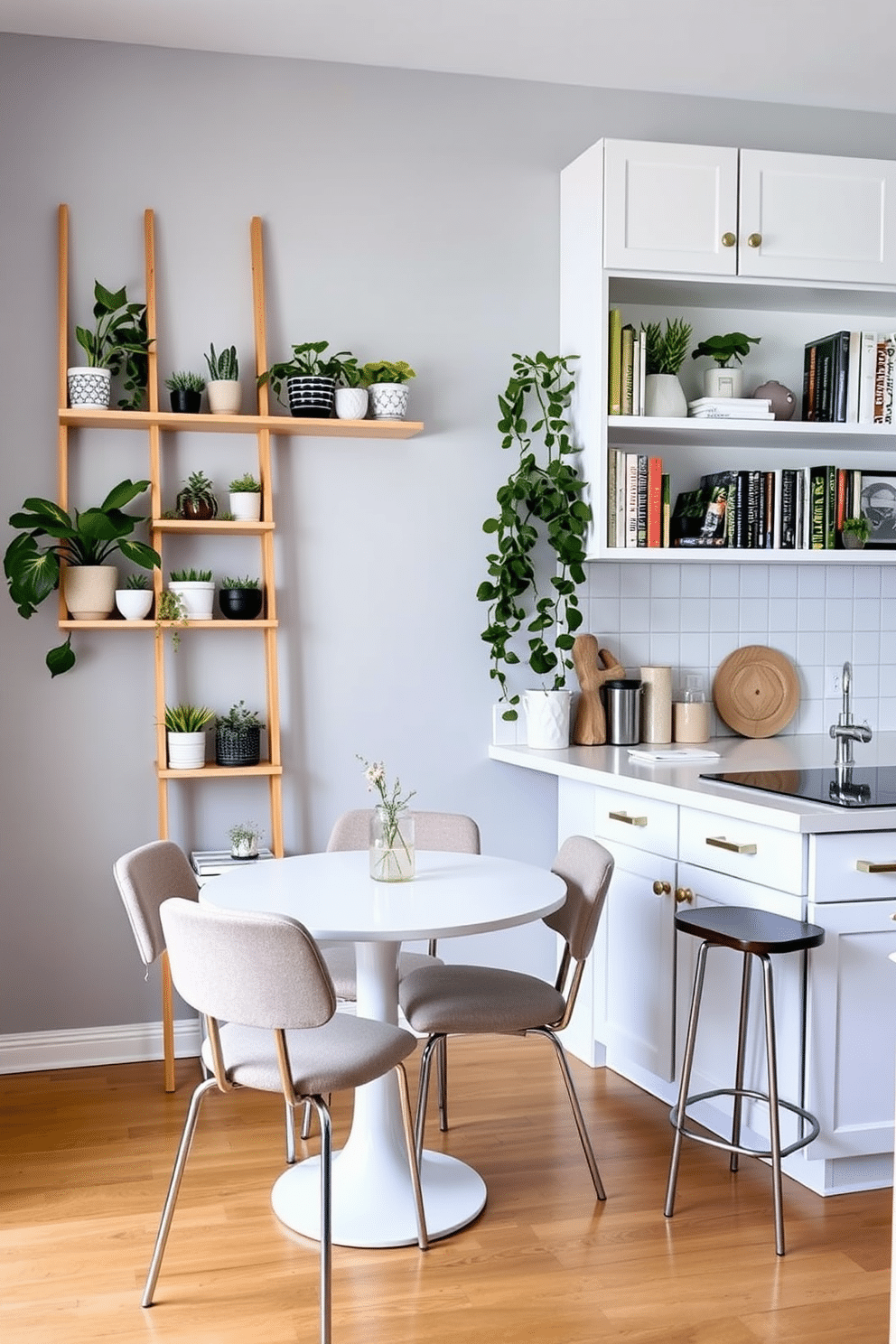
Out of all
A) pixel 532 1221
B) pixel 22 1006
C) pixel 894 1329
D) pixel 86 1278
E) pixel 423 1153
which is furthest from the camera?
pixel 22 1006

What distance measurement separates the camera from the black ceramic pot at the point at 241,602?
3.58m

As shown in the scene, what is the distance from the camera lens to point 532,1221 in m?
2.65

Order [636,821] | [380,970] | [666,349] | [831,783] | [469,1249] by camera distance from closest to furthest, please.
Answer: [469,1249], [380,970], [831,783], [636,821], [666,349]

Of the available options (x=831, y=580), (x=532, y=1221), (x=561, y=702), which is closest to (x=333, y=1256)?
(x=532, y=1221)

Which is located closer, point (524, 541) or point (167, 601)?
point (167, 601)

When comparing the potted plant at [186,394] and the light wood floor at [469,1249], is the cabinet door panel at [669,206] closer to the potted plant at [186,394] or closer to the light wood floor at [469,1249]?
the potted plant at [186,394]

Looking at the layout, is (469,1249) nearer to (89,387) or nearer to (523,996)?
(523,996)

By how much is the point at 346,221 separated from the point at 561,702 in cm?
154

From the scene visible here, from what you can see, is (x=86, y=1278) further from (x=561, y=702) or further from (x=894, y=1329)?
(x=561, y=702)

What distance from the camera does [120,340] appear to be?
11.6ft

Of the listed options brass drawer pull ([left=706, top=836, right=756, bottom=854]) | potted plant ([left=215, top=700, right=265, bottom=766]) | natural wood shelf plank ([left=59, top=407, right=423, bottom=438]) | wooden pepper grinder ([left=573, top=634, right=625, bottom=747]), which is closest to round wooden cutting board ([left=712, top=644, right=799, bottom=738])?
wooden pepper grinder ([left=573, top=634, right=625, bottom=747])

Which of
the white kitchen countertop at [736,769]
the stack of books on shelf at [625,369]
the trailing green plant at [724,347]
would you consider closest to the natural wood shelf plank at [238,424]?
the stack of books on shelf at [625,369]

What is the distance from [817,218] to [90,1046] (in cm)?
314

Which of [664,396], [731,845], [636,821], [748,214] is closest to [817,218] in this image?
[748,214]
